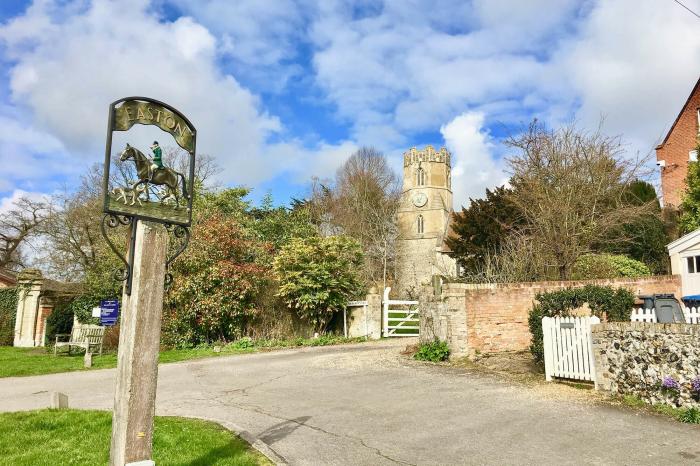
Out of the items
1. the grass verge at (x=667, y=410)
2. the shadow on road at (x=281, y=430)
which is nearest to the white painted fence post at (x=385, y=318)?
the grass verge at (x=667, y=410)

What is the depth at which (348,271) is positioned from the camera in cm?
1981

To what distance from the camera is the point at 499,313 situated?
1272 centimetres

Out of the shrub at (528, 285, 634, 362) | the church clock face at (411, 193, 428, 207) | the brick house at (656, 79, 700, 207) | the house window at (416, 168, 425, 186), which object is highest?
the house window at (416, 168, 425, 186)

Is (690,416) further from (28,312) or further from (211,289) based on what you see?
(28,312)

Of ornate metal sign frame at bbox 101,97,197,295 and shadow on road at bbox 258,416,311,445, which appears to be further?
shadow on road at bbox 258,416,311,445

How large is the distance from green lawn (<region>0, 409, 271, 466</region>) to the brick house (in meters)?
25.8

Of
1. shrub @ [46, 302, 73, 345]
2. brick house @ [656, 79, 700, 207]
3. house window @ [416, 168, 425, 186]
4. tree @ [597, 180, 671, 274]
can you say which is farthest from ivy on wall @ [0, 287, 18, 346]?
house window @ [416, 168, 425, 186]

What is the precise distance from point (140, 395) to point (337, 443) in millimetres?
2997

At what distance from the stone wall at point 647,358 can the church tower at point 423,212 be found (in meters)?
41.4

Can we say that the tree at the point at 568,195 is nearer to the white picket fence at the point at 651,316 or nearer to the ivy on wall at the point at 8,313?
the white picket fence at the point at 651,316

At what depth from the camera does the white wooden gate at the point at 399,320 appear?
66.6 feet

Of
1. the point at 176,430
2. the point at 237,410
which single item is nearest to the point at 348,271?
the point at 237,410

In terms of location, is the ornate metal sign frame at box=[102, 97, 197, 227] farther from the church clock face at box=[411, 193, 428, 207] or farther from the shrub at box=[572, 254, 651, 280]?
Answer: the church clock face at box=[411, 193, 428, 207]

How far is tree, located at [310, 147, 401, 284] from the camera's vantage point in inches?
1676
